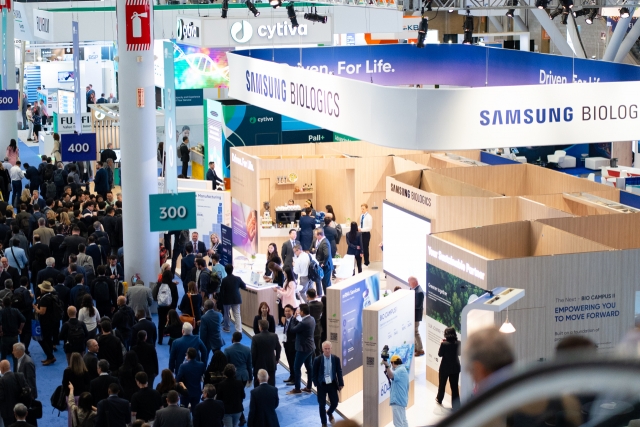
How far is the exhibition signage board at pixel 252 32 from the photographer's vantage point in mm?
16734

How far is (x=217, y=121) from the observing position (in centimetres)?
1872

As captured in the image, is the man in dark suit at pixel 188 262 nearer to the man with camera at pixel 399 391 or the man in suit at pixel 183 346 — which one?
the man in suit at pixel 183 346

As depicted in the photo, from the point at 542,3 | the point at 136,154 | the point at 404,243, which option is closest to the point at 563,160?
the point at 542,3

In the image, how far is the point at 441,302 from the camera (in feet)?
31.2

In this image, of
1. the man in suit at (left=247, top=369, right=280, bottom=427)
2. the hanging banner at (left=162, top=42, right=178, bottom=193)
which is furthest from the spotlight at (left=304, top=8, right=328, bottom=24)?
the man in suit at (left=247, top=369, right=280, bottom=427)

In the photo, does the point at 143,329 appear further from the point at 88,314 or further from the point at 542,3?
the point at 542,3

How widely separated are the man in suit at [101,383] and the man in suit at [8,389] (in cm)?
80

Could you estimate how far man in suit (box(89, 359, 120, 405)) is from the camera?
7645 mm

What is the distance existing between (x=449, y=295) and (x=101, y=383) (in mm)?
3564

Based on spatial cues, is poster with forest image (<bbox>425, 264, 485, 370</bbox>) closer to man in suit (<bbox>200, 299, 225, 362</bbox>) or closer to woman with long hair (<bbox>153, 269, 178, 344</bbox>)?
man in suit (<bbox>200, 299, 225, 362</bbox>)

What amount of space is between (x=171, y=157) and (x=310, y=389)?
3.37 m

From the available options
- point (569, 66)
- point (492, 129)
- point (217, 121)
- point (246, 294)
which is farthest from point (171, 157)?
point (217, 121)

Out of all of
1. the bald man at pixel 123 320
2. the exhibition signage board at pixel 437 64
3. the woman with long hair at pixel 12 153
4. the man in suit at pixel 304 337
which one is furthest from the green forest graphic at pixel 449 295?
the woman with long hair at pixel 12 153

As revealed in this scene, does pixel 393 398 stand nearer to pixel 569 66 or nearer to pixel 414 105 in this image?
pixel 414 105
